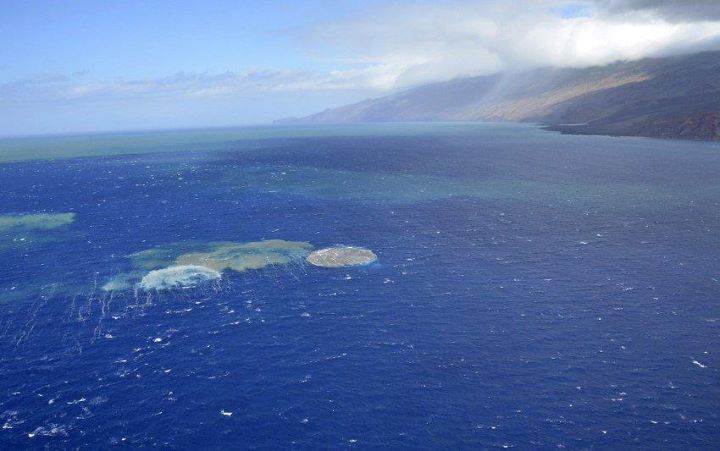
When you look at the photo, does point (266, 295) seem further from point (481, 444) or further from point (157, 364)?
point (481, 444)

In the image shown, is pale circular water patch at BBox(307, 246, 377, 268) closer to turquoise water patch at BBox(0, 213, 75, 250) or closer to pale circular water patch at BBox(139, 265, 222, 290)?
pale circular water patch at BBox(139, 265, 222, 290)

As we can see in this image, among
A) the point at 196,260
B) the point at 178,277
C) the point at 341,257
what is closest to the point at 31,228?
the point at 196,260

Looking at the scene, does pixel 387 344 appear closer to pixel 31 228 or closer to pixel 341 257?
pixel 341 257

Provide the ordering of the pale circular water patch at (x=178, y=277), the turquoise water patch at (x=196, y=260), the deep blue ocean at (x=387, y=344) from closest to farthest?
1. the deep blue ocean at (x=387, y=344)
2. the pale circular water patch at (x=178, y=277)
3. the turquoise water patch at (x=196, y=260)

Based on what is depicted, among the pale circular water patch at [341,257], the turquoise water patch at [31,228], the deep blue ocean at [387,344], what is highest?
the turquoise water patch at [31,228]

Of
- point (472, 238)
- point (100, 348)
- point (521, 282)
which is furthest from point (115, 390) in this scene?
point (472, 238)

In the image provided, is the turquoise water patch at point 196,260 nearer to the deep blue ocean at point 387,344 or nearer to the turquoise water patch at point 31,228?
the deep blue ocean at point 387,344

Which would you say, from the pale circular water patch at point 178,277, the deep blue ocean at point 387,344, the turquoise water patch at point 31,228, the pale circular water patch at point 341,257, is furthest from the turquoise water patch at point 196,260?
the turquoise water patch at point 31,228
